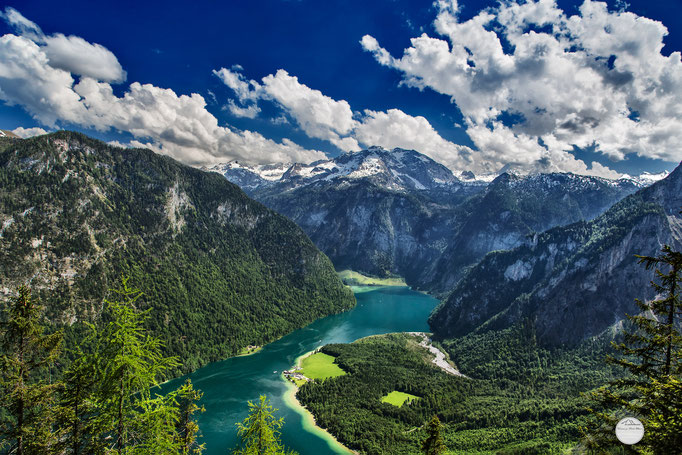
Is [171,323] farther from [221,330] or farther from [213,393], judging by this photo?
[213,393]

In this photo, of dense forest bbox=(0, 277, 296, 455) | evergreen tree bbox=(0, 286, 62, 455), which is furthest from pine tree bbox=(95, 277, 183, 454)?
evergreen tree bbox=(0, 286, 62, 455)

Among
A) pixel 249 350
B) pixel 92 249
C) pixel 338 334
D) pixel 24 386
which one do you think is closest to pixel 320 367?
pixel 249 350

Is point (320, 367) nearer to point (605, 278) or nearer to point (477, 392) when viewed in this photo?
point (477, 392)

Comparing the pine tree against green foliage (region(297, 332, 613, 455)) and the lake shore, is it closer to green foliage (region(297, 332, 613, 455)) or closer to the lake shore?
green foliage (region(297, 332, 613, 455))

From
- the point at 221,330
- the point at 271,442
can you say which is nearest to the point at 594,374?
the point at 271,442

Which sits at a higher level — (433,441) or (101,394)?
(101,394)

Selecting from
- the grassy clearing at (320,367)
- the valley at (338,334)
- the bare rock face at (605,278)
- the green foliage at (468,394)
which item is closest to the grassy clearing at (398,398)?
the valley at (338,334)
